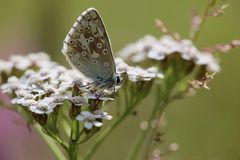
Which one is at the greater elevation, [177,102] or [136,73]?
[177,102]

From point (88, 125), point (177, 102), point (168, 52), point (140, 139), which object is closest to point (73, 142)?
point (88, 125)

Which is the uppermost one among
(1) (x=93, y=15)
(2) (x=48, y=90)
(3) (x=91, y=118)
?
(1) (x=93, y=15)

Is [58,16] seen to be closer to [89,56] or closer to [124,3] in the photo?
[89,56]

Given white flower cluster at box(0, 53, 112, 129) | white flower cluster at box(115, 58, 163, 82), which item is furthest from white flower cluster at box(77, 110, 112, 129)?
white flower cluster at box(115, 58, 163, 82)

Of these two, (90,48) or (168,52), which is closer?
(90,48)

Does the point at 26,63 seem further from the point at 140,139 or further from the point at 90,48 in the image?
the point at 140,139

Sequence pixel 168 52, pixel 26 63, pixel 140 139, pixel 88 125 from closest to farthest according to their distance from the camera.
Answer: pixel 88 125
pixel 140 139
pixel 168 52
pixel 26 63

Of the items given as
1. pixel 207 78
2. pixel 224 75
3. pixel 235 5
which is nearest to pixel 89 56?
pixel 207 78
